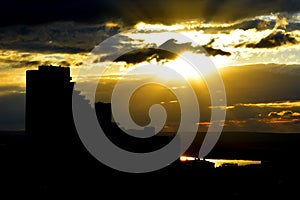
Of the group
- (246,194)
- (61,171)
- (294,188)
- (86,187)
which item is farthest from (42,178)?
(294,188)

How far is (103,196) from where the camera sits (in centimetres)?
15862

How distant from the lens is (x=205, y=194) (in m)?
163

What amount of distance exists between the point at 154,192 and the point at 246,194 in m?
30.7

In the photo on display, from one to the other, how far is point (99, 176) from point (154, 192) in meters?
34.3

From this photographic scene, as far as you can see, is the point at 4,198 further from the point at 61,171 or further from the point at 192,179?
the point at 192,179

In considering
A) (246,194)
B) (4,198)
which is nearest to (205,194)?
(246,194)

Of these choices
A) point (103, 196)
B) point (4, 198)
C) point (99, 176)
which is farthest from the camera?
point (99, 176)

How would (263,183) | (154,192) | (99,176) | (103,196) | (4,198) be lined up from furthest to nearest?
(99,176) < (263,183) < (154,192) < (103,196) < (4,198)

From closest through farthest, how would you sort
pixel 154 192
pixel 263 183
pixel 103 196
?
1. pixel 103 196
2. pixel 154 192
3. pixel 263 183

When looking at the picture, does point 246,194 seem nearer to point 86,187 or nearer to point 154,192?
point 154,192

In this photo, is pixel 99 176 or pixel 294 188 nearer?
pixel 294 188

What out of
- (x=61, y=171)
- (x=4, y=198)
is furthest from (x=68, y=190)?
(x=61, y=171)

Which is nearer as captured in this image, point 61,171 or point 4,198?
point 4,198

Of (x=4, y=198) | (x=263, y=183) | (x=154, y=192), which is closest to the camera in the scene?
(x=4, y=198)
